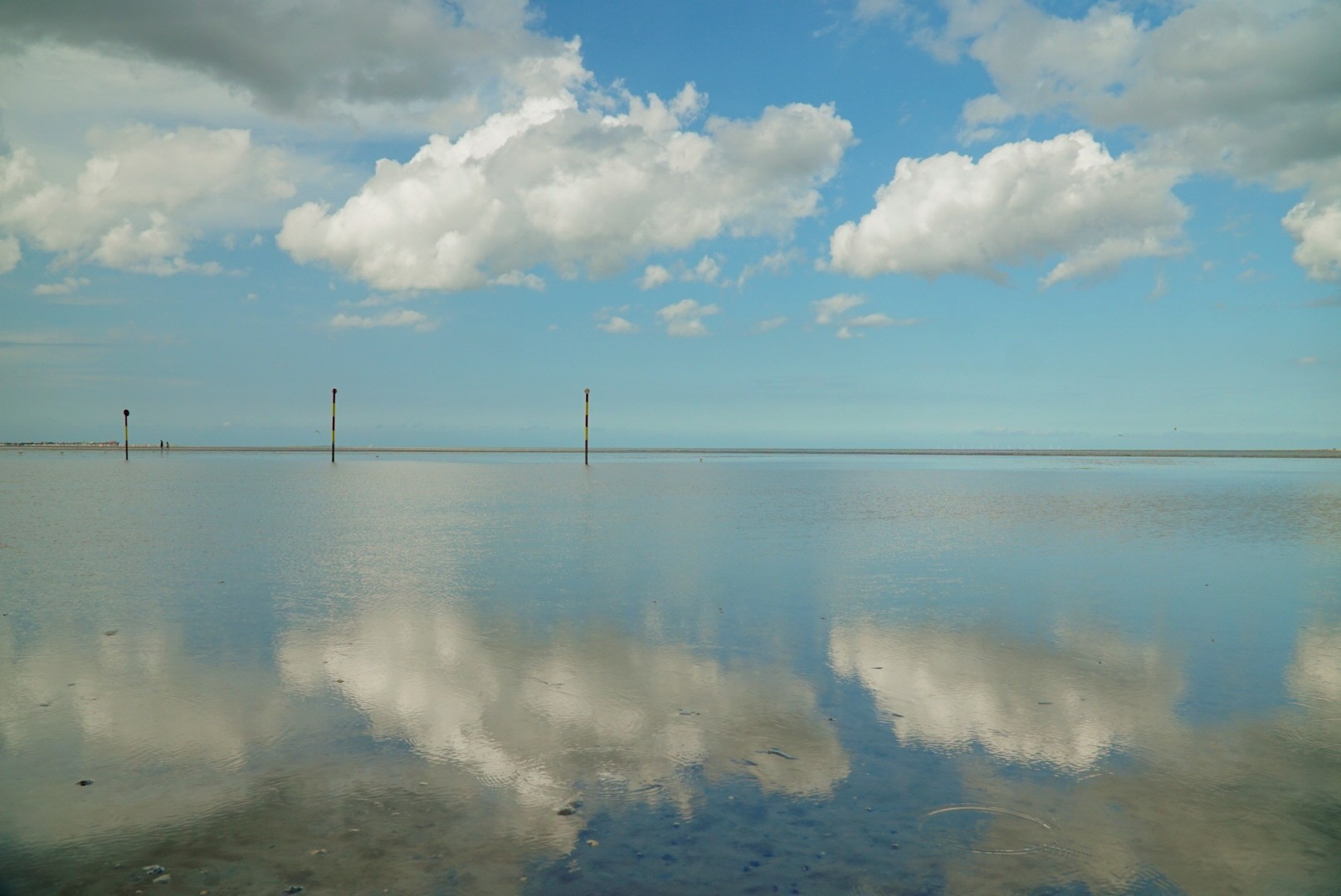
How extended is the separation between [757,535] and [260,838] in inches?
785

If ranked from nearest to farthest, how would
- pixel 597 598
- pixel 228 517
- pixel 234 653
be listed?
pixel 234 653 → pixel 597 598 → pixel 228 517

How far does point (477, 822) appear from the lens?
638 centimetres

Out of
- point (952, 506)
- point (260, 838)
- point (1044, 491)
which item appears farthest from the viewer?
point (1044, 491)

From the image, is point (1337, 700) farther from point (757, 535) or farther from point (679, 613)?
point (757, 535)

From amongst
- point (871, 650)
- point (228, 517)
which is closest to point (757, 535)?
point (871, 650)

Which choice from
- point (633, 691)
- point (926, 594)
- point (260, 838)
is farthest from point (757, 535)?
point (260, 838)

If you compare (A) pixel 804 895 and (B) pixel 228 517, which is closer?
(A) pixel 804 895

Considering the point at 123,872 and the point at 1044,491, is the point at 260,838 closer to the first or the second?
the point at 123,872

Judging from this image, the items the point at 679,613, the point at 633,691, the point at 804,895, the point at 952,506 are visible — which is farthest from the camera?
the point at 952,506

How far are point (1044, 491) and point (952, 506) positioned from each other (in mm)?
15253

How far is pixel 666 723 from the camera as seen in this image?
862 centimetres

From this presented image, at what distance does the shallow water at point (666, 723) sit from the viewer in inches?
233

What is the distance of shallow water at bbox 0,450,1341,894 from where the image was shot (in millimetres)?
5922

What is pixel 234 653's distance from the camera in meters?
11.2
